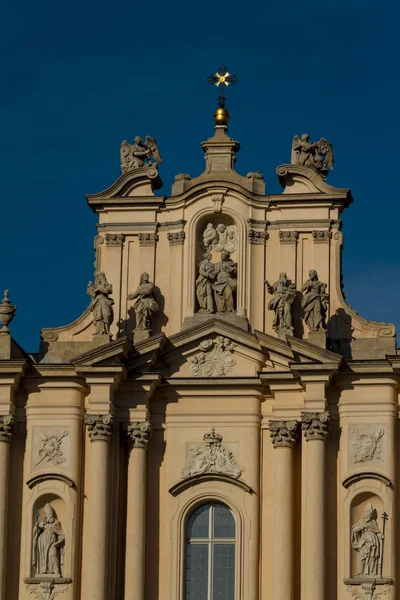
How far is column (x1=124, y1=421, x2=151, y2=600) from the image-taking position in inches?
1226

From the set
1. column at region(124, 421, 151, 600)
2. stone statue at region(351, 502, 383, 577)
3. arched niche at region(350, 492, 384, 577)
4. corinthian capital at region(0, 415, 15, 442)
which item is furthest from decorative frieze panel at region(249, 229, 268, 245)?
corinthian capital at region(0, 415, 15, 442)

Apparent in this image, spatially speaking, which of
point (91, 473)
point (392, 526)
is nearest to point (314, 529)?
point (392, 526)

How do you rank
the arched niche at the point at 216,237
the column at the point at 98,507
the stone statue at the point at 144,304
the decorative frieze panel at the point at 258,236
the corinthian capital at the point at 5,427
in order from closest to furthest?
the column at the point at 98,507 → the corinthian capital at the point at 5,427 → the stone statue at the point at 144,304 → the decorative frieze panel at the point at 258,236 → the arched niche at the point at 216,237

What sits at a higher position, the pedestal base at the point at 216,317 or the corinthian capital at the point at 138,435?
the pedestal base at the point at 216,317

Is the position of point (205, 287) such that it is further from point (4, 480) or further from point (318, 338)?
point (4, 480)

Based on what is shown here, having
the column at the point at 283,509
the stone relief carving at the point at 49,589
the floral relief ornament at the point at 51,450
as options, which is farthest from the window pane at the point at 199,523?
the floral relief ornament at the point at 51,450

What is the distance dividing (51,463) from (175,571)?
8.02 ft

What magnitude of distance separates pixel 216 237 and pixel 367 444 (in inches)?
164

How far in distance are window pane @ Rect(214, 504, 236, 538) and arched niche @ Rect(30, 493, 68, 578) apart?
7.36 ft

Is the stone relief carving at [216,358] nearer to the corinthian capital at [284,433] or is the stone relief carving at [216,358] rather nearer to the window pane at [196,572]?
the corinthian capital at [284,433]

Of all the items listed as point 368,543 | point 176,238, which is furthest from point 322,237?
point 368,543

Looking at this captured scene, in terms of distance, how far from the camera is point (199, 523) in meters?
31.8

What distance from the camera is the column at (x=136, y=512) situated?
31.1m

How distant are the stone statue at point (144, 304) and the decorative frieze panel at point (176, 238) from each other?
32.0 inches
